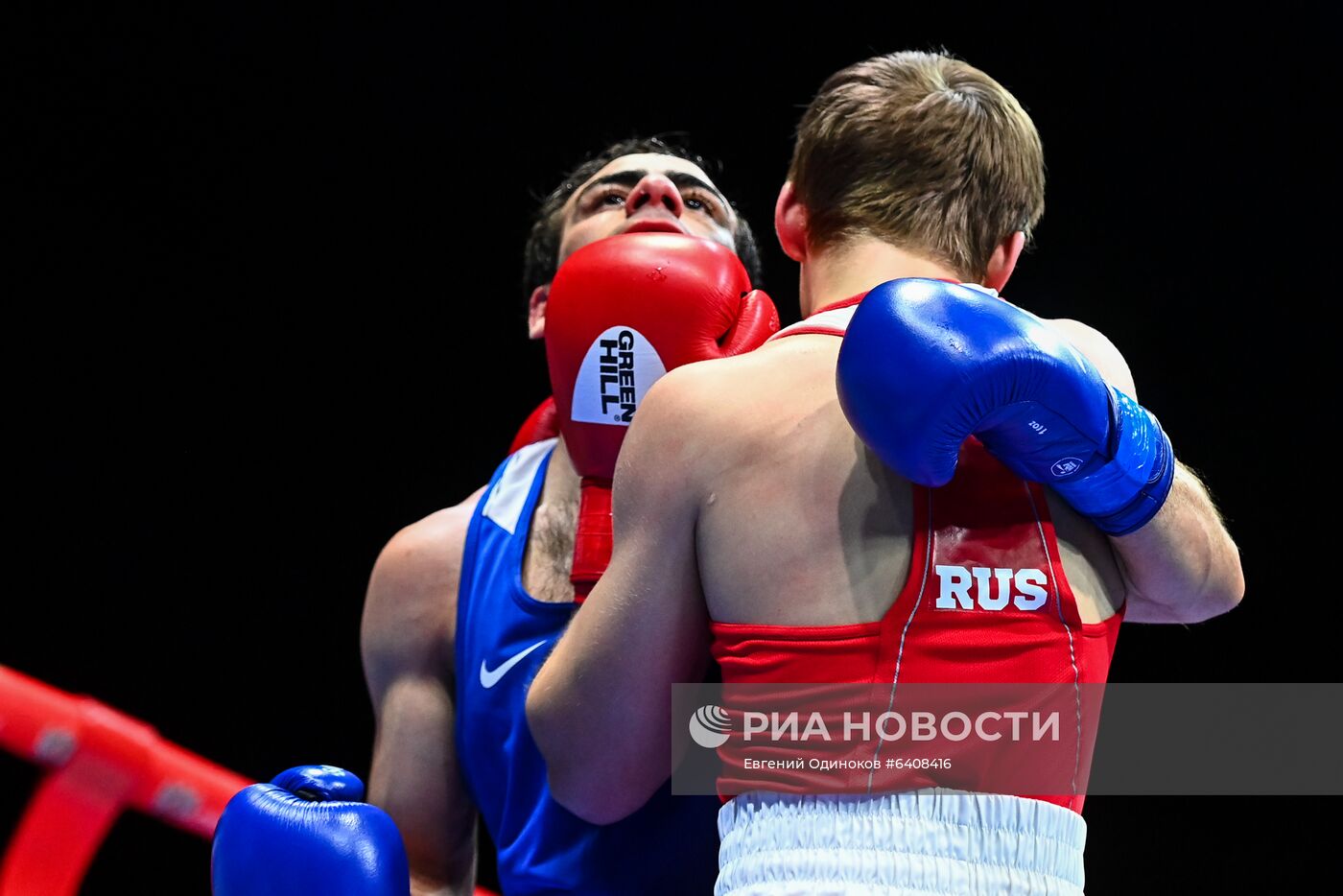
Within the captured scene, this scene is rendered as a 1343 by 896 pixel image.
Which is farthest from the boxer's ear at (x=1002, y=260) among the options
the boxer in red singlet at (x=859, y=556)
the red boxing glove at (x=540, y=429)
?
the red boxing glove at (x=540, y=429)

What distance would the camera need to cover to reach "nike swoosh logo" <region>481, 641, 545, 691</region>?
1.92 meters

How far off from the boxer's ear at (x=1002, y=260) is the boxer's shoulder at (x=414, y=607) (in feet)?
3.37

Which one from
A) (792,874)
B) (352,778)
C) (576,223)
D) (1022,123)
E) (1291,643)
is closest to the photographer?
Answer: (792,874)

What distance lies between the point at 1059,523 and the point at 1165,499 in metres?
0.11

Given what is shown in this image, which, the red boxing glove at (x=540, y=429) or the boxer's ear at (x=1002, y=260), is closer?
the boxer's ear at (x=1002, y=260)

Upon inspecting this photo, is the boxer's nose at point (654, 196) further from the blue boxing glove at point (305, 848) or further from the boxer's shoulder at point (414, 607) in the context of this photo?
the blue boxing glove at point (305, 848)

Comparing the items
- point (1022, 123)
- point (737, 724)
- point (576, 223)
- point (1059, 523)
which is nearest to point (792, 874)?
point (737, 724)

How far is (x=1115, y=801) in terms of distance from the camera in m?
3.59

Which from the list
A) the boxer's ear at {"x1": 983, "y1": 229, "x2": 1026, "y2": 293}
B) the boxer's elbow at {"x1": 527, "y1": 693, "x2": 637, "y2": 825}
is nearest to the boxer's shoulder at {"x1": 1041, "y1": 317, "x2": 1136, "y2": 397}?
the boxer's ear at {"x1": 983, "y1": 229, "x2": 1026, "y2": 293}

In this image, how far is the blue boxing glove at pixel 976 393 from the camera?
1.12m

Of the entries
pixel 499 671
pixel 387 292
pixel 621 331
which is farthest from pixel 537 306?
pixel 387 292

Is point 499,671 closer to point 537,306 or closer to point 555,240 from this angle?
point 537,306

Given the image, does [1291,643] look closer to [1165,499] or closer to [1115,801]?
[1115,801]

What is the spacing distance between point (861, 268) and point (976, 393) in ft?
1.15
